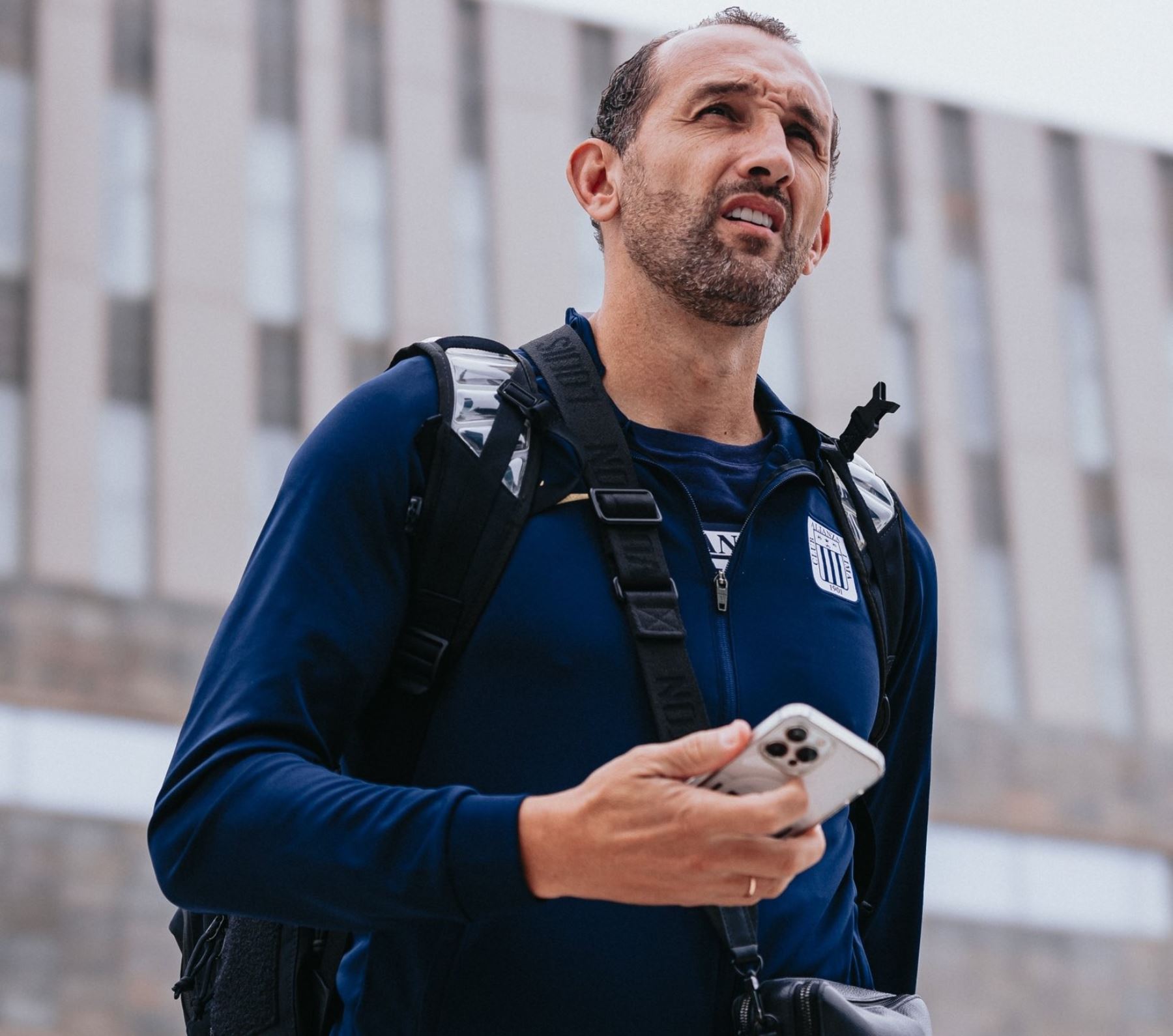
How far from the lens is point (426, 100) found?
25375 mm

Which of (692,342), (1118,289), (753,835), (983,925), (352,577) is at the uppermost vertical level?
(1118,289)

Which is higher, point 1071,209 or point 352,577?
point 1071,209

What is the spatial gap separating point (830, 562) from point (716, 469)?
0.86 feet

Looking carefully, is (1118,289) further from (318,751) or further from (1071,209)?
(318,751)

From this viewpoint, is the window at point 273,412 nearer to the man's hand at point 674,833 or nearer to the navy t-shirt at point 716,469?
the navy t-shirt at point 716,469

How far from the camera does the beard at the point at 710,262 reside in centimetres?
337

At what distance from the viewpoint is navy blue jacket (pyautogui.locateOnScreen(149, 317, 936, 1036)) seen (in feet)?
8.53

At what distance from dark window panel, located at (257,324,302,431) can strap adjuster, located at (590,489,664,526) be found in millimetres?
20474

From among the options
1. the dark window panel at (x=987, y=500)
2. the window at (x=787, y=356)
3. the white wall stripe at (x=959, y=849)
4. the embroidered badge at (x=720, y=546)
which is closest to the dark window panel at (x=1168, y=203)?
the dark window panel at (x=987, y=500)

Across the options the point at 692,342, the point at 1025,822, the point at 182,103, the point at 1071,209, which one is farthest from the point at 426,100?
the point at 692,342

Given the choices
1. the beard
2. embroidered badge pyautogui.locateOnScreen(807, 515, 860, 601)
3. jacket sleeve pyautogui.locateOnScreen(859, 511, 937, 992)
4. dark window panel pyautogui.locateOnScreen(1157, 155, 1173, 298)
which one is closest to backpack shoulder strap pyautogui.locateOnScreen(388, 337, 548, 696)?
the beard

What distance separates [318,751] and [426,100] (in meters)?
23.5

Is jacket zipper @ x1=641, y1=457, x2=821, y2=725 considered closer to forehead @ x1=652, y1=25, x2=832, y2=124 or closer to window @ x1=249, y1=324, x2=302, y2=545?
forehead @ x1=652, y1=25, x2=832, y2=124

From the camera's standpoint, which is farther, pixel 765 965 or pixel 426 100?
pixel 426 100
